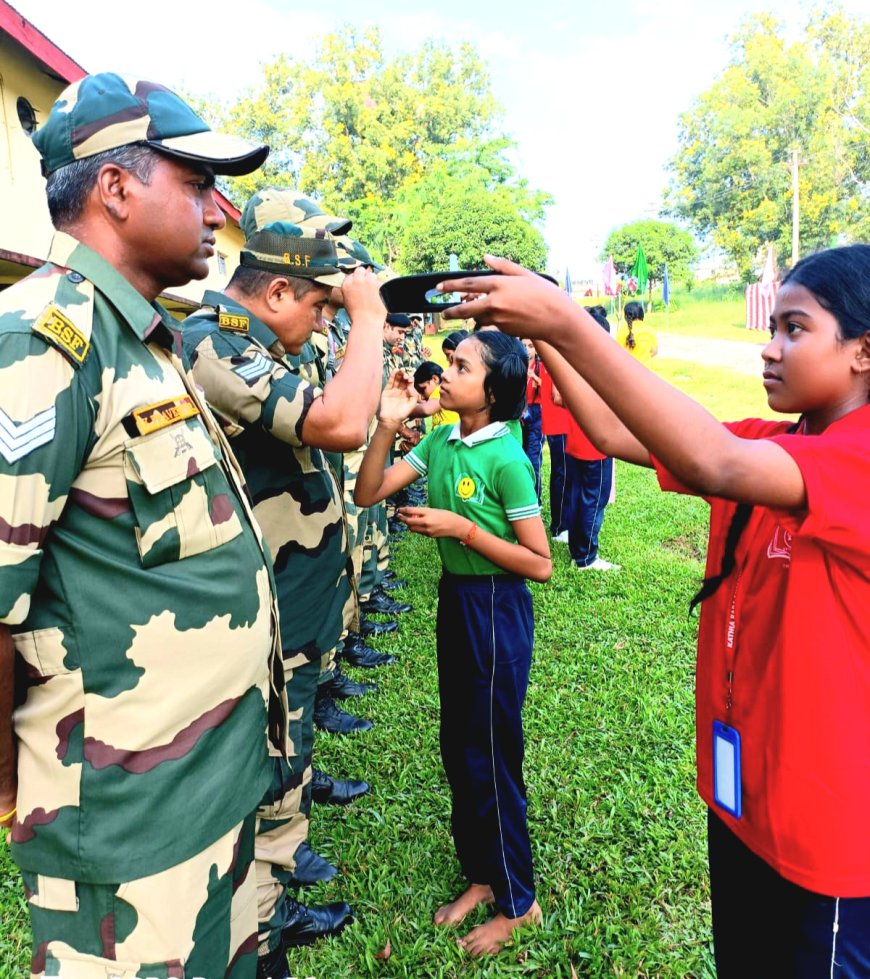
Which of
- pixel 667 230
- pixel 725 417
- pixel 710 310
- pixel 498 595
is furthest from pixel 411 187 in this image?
pixel 498 595

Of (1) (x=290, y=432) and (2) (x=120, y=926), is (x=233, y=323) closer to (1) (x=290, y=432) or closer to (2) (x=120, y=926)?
(1) (x=290, y=432)

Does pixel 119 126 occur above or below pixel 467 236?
below

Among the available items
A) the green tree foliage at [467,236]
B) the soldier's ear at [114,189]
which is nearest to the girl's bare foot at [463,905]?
the soldier's ear at [114,189]

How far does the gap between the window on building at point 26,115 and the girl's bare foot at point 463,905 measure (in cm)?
909

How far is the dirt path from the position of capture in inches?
830

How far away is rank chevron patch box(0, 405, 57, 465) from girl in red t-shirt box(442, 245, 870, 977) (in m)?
0.70

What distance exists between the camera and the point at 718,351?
24.8 meters

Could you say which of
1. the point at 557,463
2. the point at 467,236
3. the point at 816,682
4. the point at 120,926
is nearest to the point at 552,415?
the point at 557,463

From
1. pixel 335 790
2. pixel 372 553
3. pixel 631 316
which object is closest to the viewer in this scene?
pixel 335 790

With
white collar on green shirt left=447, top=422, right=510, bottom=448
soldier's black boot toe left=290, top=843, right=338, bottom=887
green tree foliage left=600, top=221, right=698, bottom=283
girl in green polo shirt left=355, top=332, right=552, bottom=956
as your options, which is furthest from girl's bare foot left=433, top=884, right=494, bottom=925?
green tree foliage left=600, top=221, right=698, bottom=283

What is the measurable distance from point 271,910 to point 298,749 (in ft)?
1.58

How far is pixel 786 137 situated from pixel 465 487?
48.4 metres

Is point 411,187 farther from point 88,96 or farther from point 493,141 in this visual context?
point 88,96

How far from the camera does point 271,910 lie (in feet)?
7.09
